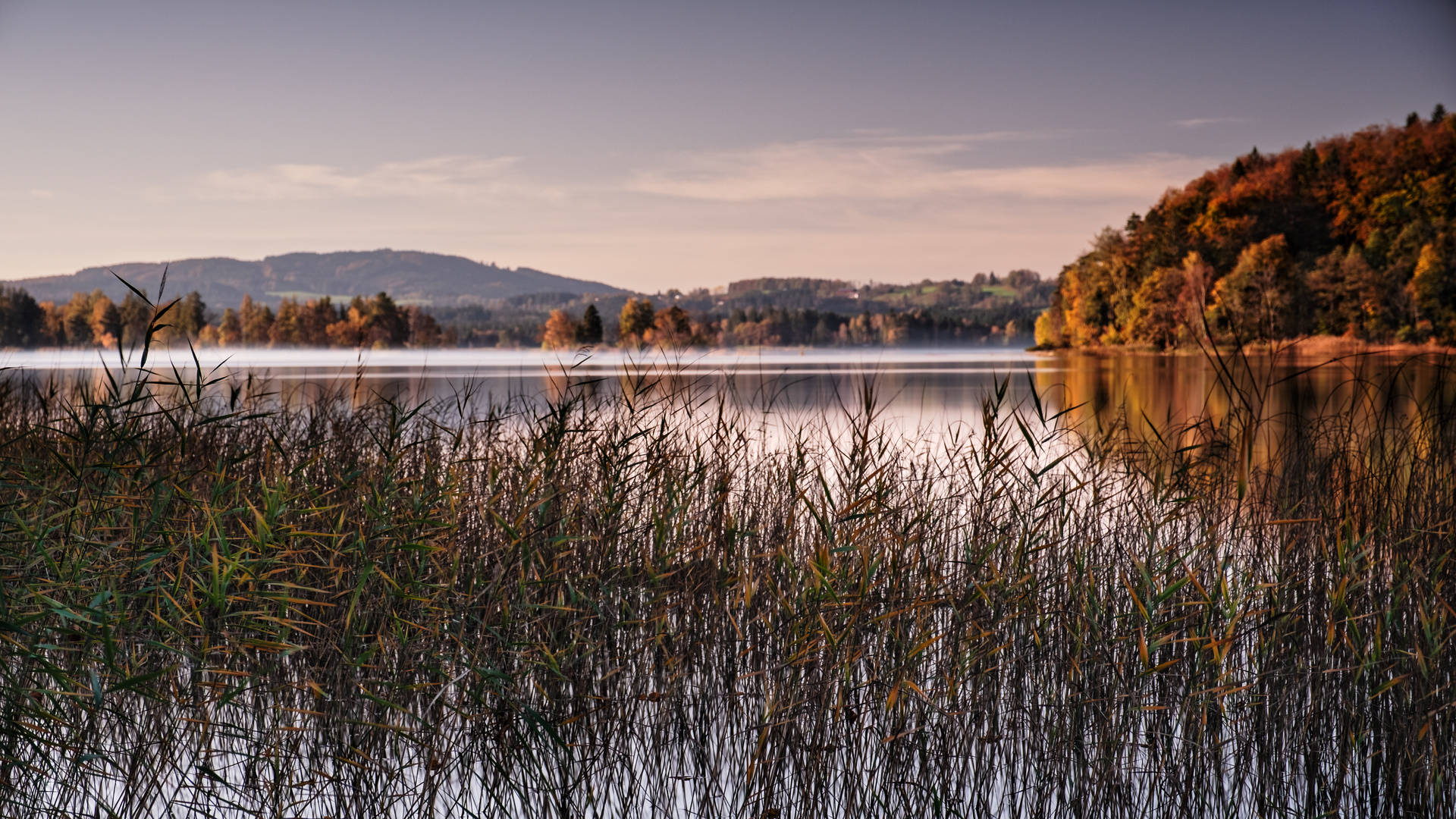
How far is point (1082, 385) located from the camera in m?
33.9

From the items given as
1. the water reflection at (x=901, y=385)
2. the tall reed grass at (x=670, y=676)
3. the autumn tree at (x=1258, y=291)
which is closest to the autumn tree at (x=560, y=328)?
the water reflection at (x=901, y=385)

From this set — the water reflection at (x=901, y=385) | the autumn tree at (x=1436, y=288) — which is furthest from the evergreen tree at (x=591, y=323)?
the autumn tree at (x=1436, y=288)

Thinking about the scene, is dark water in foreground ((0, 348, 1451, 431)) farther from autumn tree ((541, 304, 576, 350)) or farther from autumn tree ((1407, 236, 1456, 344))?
autumn tree ((541, 304, 576, 350))

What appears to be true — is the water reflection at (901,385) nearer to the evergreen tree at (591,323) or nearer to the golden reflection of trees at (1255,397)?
the golden reflection of trees at (1255,397)

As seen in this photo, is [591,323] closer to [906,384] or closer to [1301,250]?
[1301,250]

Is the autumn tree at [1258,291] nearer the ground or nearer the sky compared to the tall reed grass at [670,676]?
nearer the sky

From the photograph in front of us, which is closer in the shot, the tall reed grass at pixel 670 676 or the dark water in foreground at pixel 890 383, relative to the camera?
the tall reed grass at pixel 670 676

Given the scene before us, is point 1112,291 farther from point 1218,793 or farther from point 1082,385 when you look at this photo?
point 1218,793

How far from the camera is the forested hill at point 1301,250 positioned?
207ft

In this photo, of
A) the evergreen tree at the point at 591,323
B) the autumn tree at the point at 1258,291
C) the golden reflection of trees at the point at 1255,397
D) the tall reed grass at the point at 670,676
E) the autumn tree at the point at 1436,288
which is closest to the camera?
the tall reed grass at the point at 670,676

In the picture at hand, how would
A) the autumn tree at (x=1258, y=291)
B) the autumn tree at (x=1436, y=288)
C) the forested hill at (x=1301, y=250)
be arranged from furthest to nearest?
1. the autumn tree at (x=1258, y=291)
2. the forested hill at (x=1301, y=250)
3. the autumn tree at (x=1436, y=288)

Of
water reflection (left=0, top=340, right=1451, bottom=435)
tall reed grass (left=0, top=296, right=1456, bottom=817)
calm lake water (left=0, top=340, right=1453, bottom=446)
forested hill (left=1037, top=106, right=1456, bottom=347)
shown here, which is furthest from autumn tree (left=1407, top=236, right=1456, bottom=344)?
tall reed grass (left=0, top=296, right=1456, bottom=817)

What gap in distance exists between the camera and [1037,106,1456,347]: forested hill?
6312cm

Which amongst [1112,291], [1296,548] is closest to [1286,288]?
[1112,291]
